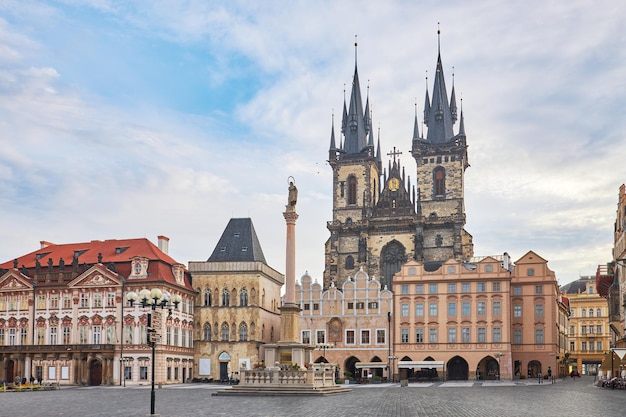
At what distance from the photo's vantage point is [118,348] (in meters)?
73.2

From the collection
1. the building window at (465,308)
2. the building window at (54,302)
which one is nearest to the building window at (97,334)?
the building window at (54,302)

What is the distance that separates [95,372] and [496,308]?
4000 centimetres

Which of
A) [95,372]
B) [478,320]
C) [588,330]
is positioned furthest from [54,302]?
[588,330]

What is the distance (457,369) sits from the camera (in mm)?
82750

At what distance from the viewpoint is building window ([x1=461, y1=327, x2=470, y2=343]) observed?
80.0 m

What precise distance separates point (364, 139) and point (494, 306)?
4037 centimetres

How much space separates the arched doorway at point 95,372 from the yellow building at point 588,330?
73380 mm

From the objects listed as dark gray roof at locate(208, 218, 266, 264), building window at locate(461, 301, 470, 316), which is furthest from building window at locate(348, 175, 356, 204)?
building window at locate(461, 301, 470, 316)

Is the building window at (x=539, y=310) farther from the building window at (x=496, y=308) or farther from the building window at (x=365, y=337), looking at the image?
the building window at (x=365, y=337)

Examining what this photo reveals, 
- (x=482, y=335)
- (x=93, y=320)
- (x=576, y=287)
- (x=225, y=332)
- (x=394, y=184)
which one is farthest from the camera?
(x=576, y=287)

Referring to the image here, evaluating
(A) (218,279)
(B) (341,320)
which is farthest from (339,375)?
(A) (218,279)

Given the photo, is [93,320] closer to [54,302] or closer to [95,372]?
[95,372]

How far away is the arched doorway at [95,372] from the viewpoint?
7363 cm

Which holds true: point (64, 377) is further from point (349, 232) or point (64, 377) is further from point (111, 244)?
point (349, 232)
